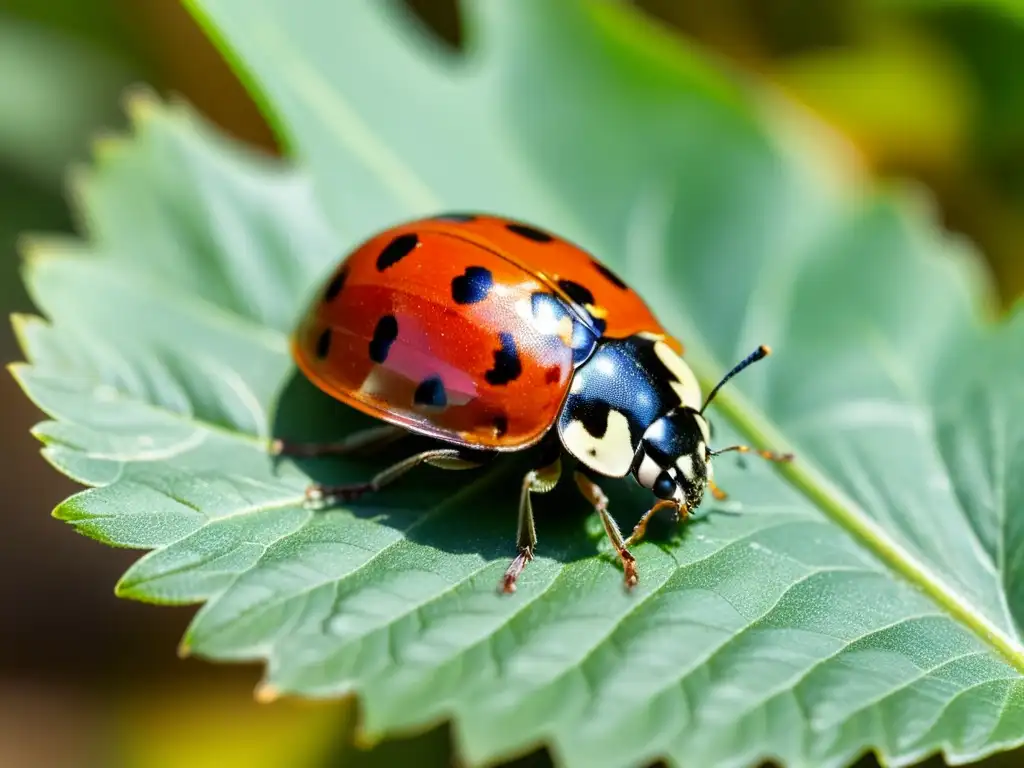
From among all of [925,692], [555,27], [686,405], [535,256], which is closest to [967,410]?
[686,405]

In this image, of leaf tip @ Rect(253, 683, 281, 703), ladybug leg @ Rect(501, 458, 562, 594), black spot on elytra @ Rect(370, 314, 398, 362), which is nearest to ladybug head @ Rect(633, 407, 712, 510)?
ladybug leg @ Rect(501, 458, 562, 594)

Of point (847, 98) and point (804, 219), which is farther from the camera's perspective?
point (847, 98)

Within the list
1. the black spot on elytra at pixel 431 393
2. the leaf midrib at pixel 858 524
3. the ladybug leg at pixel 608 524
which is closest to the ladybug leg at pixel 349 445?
the black spot on elytra at pixel 431 393

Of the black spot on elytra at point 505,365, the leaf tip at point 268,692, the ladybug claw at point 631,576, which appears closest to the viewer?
the leaf tip at point 268,692

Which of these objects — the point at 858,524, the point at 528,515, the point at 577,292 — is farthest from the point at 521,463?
the point at 858,524

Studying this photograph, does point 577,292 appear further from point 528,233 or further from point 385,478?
point 385,478

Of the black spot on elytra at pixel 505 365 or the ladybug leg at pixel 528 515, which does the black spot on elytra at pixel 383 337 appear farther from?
the ladybug leg at pixel 528 515

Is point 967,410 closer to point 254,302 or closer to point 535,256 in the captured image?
point 535,256

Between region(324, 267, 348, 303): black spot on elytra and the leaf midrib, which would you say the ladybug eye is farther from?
region(324, 267, 348, 303): black spot on elytra
